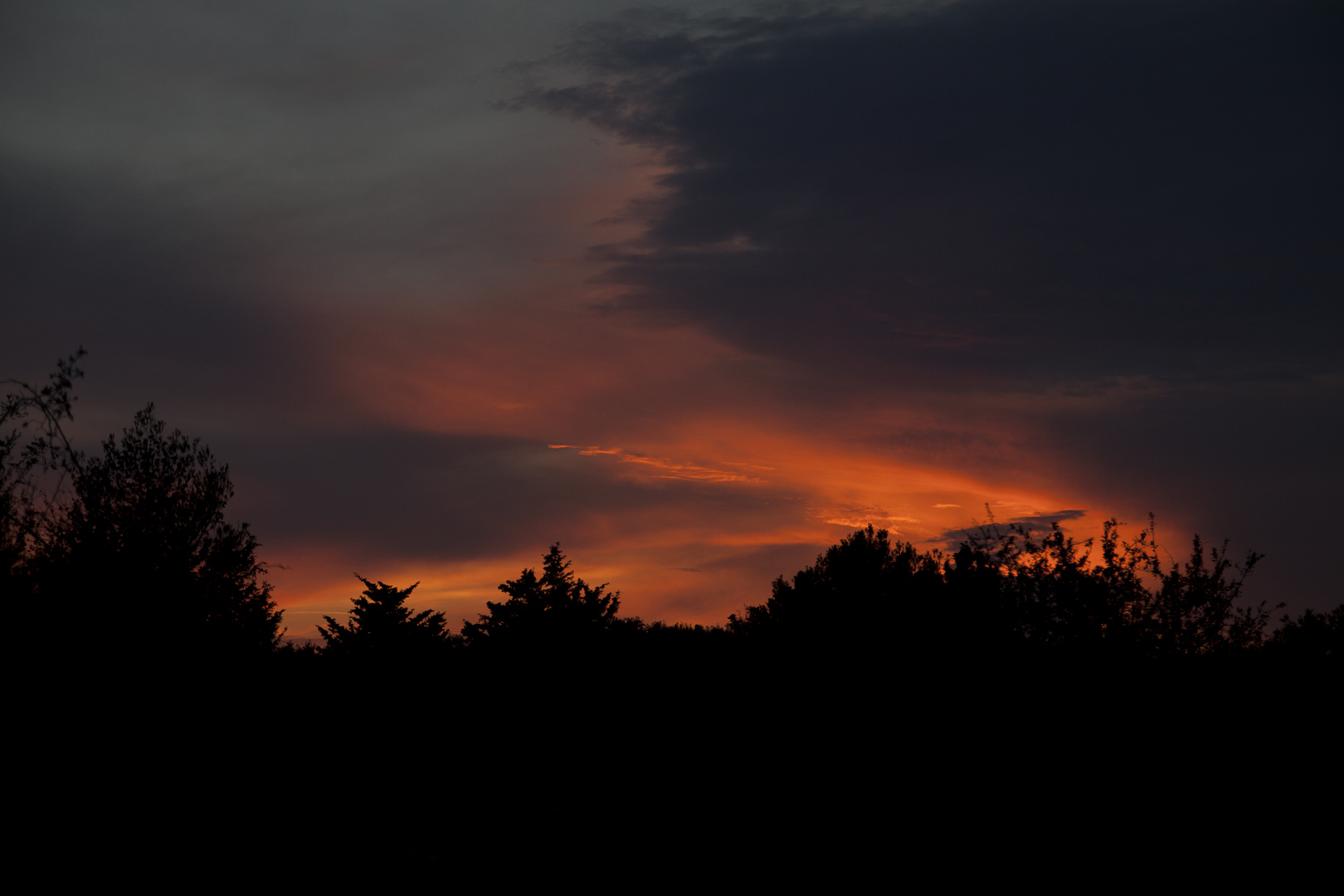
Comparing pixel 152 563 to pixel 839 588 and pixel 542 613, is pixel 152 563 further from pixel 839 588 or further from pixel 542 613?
pixel 839 588

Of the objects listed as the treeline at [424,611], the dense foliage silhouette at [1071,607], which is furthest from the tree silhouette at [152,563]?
the dense foliage silhouette at [1071,607]

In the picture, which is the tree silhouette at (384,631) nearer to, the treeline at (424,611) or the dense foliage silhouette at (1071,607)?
the treeline at (424,611)

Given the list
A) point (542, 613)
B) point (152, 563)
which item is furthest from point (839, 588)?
point (152, 563)

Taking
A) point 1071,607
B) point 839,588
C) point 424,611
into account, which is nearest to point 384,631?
point 424,611

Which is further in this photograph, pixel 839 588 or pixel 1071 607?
pixel 839 588

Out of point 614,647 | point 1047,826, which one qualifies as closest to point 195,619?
point 614,647

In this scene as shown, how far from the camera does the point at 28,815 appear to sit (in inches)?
591

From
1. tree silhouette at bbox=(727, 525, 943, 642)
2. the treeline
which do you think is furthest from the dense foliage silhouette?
tree silhouette at bbox=(727, 525, 943, 642)

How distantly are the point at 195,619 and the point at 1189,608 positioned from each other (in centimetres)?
2376

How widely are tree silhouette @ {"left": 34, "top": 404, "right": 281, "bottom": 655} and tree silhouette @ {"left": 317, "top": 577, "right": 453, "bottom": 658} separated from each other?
3738 mm

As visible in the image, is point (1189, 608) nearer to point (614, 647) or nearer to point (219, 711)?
point (614, 647)

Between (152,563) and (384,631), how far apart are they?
18.3ft

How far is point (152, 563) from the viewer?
21.8m

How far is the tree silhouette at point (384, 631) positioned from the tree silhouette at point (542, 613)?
2.28m
